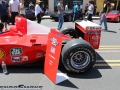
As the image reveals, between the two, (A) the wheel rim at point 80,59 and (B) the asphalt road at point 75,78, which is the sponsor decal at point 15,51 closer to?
(B) the asphalt road at point 75,78

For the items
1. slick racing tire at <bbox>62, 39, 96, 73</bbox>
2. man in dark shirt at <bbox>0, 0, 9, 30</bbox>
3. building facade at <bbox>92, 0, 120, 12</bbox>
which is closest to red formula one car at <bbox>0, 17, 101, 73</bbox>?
slick racing tire at <bbox>62, 39, 96, 73</bbox>

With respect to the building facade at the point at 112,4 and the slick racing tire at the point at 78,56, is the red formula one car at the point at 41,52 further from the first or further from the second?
the building facade at the point at 112,4

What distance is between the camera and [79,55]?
383cm

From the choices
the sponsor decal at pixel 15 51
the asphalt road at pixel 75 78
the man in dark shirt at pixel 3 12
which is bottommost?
the asphalt road at pixel 75 78

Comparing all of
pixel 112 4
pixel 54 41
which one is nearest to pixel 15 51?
pixel 54 41

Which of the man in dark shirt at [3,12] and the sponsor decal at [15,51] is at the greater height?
the man in dark shirt at [3,12]

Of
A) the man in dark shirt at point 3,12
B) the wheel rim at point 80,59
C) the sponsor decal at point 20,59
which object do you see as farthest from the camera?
the man in dark shirt at point 3,12

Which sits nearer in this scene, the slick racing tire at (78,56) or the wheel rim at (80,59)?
the slick racing tire at (78,56)

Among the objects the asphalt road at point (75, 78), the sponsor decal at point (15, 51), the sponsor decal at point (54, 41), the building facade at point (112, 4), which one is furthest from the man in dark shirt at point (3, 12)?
the building facade at point (112, 4)

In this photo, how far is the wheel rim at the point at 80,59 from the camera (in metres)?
3.78

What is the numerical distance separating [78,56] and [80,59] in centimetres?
8

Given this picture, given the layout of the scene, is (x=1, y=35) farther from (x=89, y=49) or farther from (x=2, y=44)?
(x=89, y=49)

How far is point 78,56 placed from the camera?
3.84 meters

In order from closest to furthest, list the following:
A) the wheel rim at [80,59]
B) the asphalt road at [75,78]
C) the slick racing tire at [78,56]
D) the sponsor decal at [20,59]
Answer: the asphalt road at [75,78], the slick racing tire at [78,56], the wheel rim at [80,59], the sponsor decal at [20,59]
